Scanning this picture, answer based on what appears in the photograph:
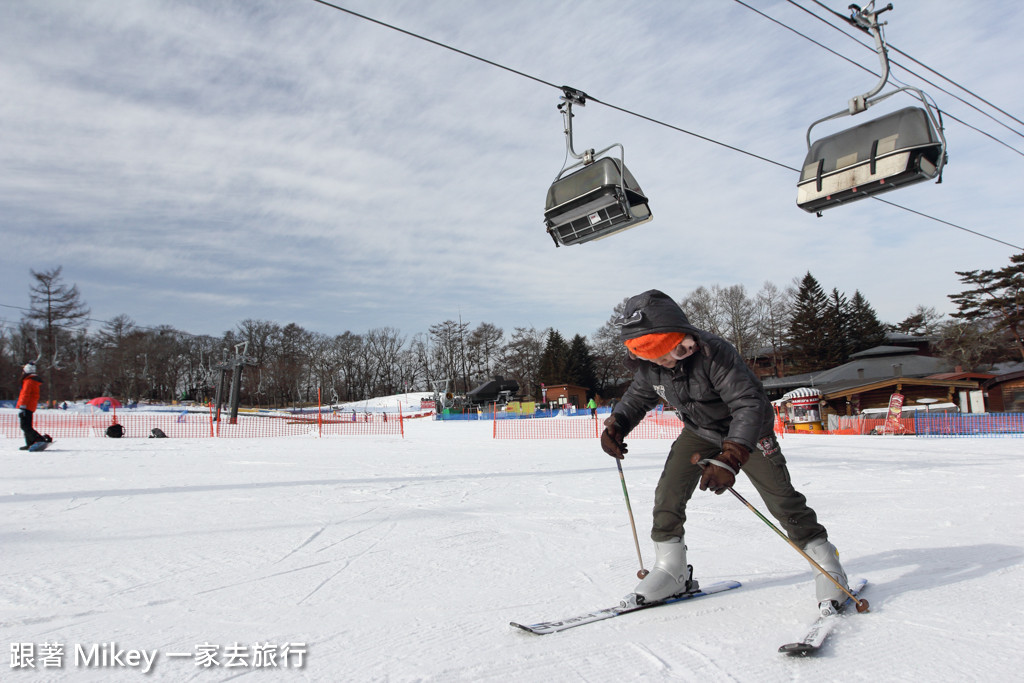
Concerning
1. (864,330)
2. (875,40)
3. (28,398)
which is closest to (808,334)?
(864,330)

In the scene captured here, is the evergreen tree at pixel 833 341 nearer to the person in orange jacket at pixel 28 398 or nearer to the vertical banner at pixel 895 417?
the vertical banner at pixel 895 417

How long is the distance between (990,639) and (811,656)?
73cm

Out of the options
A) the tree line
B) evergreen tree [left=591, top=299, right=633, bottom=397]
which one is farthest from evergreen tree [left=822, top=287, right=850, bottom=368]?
evergreen tree [left=591, top=299, right=633, bottom=397]

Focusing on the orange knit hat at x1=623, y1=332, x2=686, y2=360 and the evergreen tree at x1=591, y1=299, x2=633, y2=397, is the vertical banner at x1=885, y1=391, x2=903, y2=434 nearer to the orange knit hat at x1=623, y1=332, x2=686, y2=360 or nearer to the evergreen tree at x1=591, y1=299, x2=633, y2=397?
the orange knit hat at x1=623, y1=332, x2=686, y2=360

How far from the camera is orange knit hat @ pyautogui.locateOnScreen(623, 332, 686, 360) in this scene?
8.41 ft

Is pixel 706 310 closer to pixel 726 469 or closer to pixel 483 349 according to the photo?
pixel 483 349

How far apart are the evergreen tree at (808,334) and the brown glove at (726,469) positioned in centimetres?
5931

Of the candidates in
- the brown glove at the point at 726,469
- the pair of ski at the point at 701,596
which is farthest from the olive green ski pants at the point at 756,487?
the pair of ski at the point at 701,596

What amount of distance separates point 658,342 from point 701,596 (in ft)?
4.27

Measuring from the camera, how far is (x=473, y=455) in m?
10.9

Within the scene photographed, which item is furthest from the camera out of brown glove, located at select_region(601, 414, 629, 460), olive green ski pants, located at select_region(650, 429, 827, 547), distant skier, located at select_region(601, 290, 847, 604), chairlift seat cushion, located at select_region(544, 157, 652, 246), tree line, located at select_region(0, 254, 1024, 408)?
tree line, located at select_region(0, 254, 1024, 408)

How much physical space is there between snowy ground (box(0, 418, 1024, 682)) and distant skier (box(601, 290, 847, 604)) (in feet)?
0.83

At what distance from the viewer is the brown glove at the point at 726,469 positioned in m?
2.33

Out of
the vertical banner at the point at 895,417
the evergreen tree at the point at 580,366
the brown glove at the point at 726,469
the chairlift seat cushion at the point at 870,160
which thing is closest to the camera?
the brown glove at the point at 726,469
